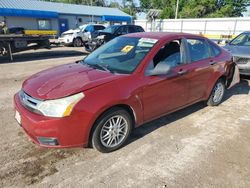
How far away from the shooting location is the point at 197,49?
434 centimetres

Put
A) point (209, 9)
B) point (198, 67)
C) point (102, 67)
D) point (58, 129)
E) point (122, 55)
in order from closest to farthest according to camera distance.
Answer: point (58, 129)
point (102, 67)
point (122, 55)
point (198, 67)
point (209, 9)

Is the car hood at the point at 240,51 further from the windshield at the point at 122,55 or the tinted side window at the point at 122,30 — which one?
the tinted side window at the point at 122,30

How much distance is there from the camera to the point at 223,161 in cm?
307

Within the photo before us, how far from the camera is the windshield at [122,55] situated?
135 inches

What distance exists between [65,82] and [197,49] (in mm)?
2665

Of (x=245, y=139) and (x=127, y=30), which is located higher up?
(x=127, y=30)

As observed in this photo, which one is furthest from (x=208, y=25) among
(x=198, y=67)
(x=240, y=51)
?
(x=198, y=67)

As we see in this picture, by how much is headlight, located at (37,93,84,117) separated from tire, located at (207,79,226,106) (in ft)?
10.8

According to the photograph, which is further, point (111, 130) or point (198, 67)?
point (198, 67)

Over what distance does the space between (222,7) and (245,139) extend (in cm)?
4545

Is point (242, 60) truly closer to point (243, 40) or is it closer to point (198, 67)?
point (243, 40)

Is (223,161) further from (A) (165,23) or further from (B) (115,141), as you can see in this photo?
(A) (165,23)

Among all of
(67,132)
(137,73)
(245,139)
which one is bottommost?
(245,139)

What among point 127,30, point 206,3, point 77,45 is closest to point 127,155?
point 127,30
